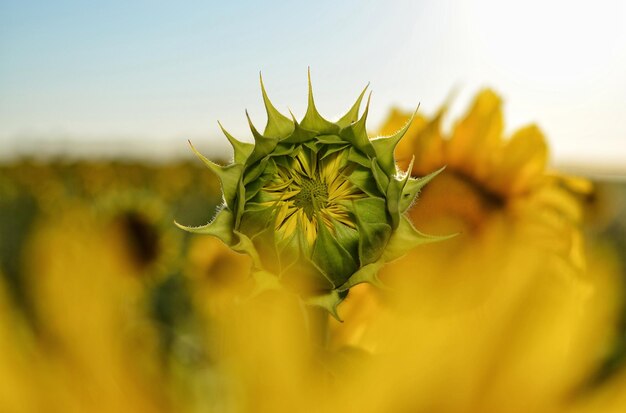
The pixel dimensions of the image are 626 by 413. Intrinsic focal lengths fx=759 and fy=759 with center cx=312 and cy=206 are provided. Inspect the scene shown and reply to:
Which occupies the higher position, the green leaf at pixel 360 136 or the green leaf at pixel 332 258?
the green leaf at pixel 360 136

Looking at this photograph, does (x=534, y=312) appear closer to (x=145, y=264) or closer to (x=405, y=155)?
(x=405, y=155)

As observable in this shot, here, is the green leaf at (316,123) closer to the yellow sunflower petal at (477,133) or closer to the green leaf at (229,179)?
the green leaf at (229,179)

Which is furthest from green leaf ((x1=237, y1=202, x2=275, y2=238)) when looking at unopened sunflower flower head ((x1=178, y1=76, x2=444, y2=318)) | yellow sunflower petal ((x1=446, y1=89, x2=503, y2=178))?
yellow sunflower petal ((x1=446, y1=89, x2=503, y2=178))

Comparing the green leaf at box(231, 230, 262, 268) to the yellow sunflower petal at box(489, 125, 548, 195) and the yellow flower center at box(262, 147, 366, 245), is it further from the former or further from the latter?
the yellow sunflower petal at box(489, 125, 548, 195)

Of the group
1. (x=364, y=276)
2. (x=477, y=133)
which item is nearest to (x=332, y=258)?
(x=364, y=276)

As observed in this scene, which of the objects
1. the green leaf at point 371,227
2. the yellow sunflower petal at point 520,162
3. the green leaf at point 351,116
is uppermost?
the green leaf at point 351,116

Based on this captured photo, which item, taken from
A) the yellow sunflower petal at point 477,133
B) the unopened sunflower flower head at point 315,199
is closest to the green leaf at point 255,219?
the unopened sunflower flower head at point 315,199

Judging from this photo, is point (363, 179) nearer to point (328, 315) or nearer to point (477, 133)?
point (328, 315)
